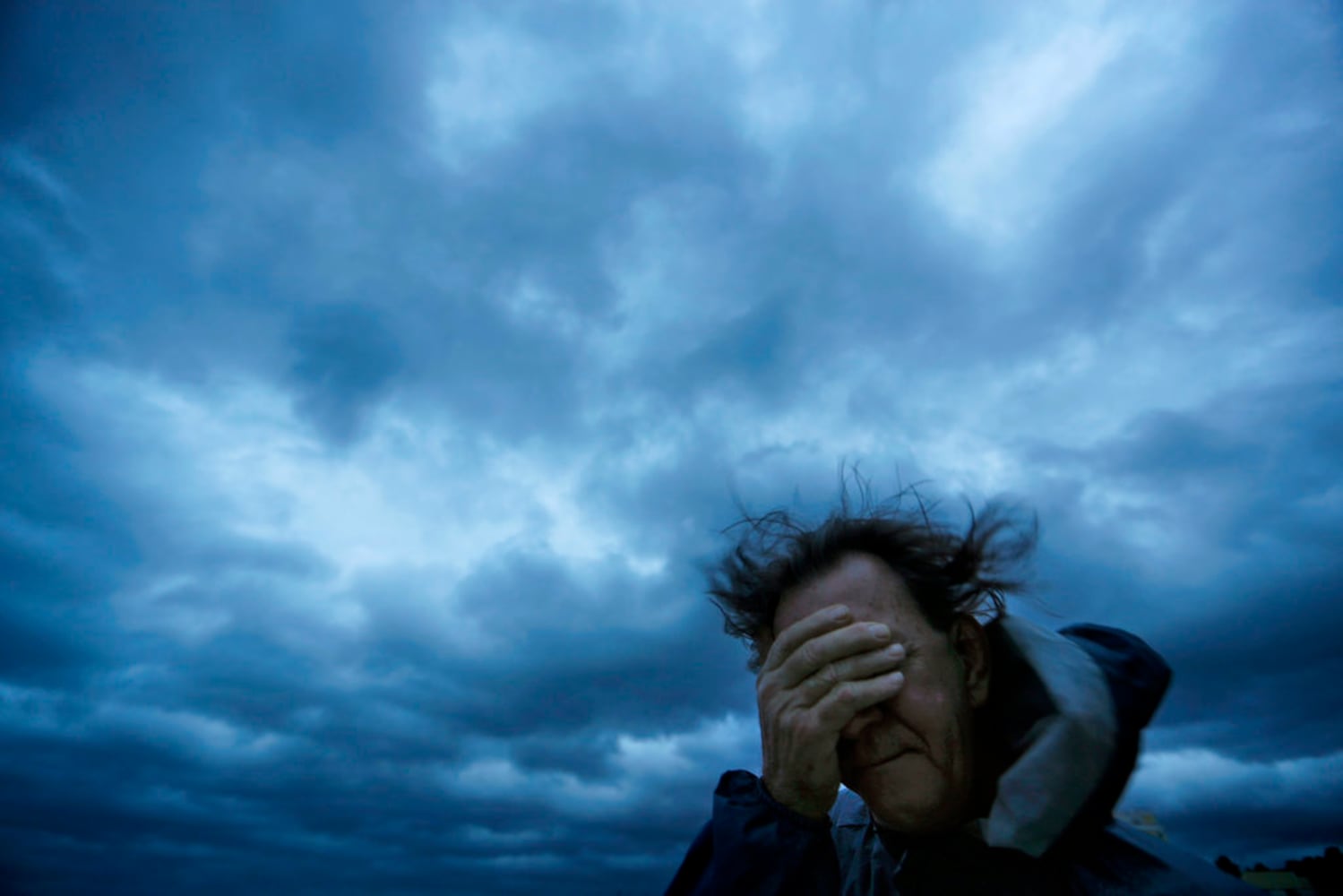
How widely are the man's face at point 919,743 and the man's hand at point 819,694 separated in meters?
0.11

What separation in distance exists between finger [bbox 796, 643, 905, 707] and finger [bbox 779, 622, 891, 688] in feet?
0.07

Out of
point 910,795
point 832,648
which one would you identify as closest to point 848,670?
point 832,648

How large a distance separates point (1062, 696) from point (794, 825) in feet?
3.81

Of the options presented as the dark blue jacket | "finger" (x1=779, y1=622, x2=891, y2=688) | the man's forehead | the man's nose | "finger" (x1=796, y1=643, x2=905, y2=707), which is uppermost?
the man's forehead

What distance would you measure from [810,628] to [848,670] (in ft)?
0.70

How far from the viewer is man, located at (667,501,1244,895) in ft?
7.63

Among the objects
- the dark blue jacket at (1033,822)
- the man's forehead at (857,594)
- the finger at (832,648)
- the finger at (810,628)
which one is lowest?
the dark blue jacket at (1033,822)

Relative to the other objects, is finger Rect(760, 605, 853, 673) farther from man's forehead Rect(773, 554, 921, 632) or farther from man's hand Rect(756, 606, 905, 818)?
man's forehead Rect(773, 554, 921, 632)

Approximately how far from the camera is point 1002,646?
2912 mm

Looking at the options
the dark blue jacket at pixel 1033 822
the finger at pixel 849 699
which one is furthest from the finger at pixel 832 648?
the dark blue jacket at pixel 1033 822

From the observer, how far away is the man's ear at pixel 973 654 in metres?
2.98

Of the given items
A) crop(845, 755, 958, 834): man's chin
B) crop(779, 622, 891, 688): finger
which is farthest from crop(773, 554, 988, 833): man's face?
crop(779, 622, 891, 688): finger

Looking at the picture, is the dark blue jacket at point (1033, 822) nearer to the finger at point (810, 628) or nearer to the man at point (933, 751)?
the man at point (933, 751)

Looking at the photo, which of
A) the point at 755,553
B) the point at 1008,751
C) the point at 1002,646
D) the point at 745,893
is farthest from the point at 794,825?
the point at 755,553
